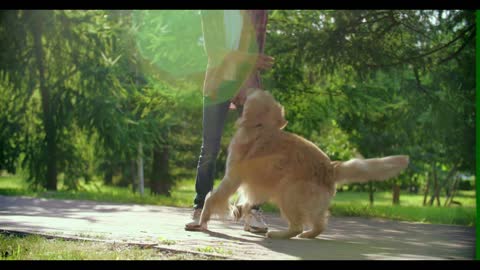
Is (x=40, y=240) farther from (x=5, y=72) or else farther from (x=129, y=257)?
(x=5, y=72)

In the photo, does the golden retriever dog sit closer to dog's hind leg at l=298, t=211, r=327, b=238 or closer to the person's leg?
dog's hind leg at l=298, t=211, r=327, b=238

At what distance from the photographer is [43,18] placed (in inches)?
385

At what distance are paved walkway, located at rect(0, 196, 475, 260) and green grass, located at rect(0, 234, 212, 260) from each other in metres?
0.11

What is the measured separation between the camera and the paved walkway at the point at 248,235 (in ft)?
9.12

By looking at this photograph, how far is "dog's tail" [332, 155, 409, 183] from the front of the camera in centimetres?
315

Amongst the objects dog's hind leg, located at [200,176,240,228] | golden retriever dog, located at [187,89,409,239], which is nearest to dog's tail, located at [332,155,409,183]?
golden retriever dog, located at [187,89,409,239]

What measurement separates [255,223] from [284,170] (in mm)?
583

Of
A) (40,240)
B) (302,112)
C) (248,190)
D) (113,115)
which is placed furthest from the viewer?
(113,115)

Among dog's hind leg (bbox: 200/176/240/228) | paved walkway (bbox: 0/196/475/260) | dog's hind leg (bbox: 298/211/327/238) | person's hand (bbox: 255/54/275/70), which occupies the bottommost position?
paved walkway (bbox: 0/196/475/260)

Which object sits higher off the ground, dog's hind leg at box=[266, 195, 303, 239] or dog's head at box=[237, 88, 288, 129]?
dog's head at box=[237, 88, 288, 129]

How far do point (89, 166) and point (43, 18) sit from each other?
3359 mm

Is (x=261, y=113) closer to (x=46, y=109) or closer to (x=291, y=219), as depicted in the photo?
(x=291, y=219)

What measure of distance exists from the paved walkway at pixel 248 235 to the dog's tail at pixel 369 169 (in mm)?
353

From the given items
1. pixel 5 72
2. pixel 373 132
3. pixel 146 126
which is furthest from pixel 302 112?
pixel 5 72
